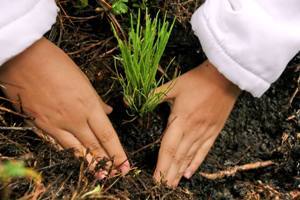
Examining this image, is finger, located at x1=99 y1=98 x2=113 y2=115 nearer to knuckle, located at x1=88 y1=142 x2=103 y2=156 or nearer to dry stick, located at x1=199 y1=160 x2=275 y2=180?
knuckle, located at x1=88 y1=142 x2=103 y2=156

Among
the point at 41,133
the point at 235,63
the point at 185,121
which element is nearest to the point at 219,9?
the point at 235,63

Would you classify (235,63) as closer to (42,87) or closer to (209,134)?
(209,134)

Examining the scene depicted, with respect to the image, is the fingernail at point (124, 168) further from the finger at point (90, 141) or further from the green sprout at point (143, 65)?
the green sprout at point (143, 65)

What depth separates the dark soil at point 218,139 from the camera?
58.7 inches

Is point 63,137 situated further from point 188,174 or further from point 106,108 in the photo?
point 188,174

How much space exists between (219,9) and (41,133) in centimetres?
57

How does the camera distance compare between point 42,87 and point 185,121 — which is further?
point 185,121

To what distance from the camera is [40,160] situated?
120 cm

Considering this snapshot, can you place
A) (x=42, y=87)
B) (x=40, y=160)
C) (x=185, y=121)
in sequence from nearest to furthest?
(x=40, y=160), (x=42, y=87), (x=185, y=121)

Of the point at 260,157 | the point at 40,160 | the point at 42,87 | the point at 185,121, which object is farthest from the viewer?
the point at 260,157

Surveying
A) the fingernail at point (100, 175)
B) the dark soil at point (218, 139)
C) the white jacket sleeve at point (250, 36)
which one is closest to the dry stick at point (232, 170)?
the dark soil at point (218, 139)

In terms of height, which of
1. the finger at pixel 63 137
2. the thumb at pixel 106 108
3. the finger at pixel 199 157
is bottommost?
the finger at pixel 199 157

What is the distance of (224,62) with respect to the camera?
135 centimetres

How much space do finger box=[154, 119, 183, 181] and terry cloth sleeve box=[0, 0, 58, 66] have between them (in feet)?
1.50
